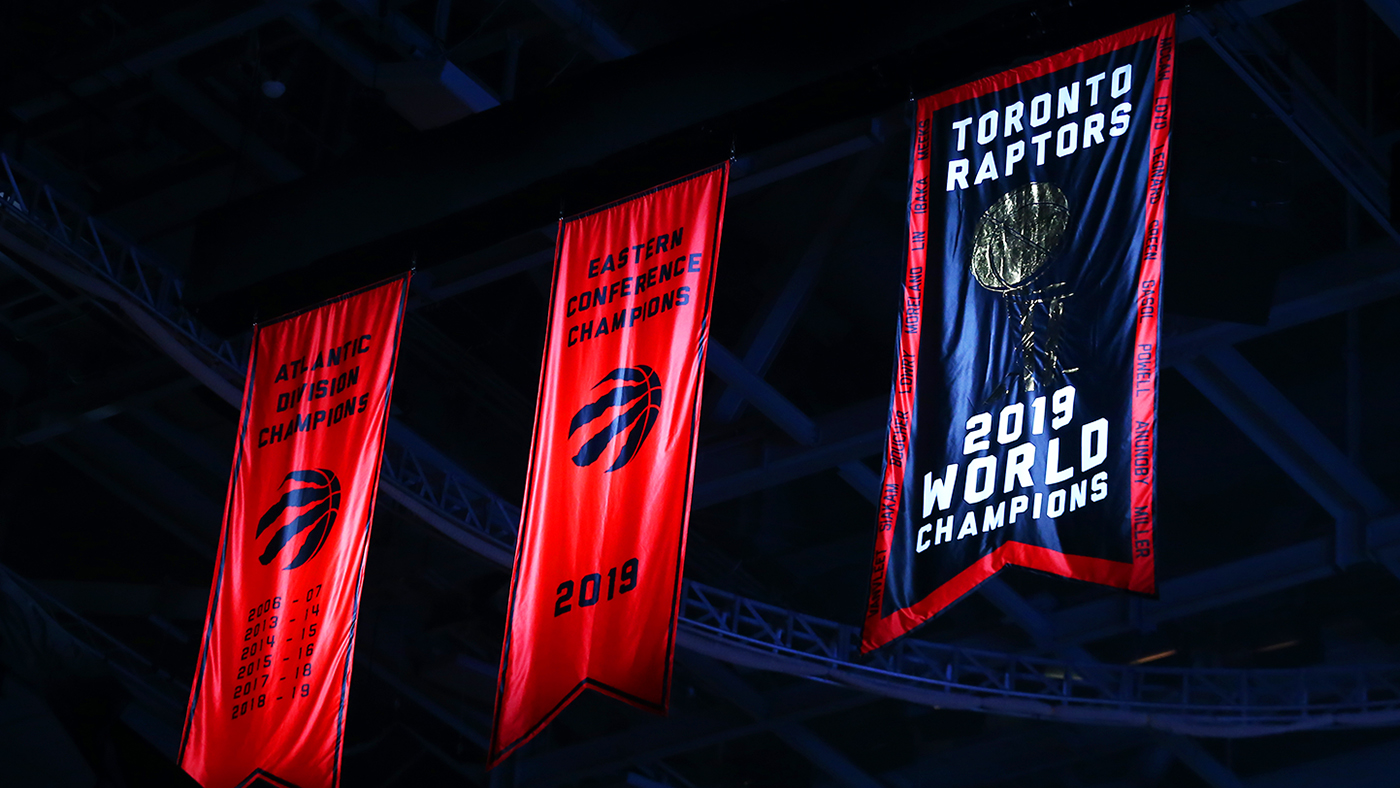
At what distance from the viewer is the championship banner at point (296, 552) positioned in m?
10.1

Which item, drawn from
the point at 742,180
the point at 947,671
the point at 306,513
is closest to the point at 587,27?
the point at 742,180

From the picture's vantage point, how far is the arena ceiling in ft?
40.7

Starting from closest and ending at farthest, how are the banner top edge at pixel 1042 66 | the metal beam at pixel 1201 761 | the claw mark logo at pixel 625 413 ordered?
the banner top edge at pixel 1042 66
the claw mark logo at pixel 625 413
the metal beam at pixel 1201 761

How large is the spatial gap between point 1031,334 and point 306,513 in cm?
443

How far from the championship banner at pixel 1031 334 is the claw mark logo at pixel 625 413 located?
1267 millimetres

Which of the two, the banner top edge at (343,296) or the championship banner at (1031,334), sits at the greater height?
the banner top edge at (343,296)

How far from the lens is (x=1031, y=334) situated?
8.63 m

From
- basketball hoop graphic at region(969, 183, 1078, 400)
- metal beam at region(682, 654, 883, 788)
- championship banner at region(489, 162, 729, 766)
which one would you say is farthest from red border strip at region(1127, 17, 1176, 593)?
metal beam at region(682, 654, 883, 788)

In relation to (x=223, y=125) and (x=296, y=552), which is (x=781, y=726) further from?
(x=296, y=552)

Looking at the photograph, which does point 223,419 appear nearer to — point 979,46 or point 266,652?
point 266,652

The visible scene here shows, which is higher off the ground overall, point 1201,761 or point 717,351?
point 717,351

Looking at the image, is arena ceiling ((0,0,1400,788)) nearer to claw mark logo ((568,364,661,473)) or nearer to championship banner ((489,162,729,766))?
championship banner ((489,162,729,766))

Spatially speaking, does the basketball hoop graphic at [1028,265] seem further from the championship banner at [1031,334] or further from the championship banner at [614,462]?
the championship banner at [614,462]

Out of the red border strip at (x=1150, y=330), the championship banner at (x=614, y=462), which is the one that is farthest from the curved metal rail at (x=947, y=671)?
the red border strip at (x=1150, y=330)
